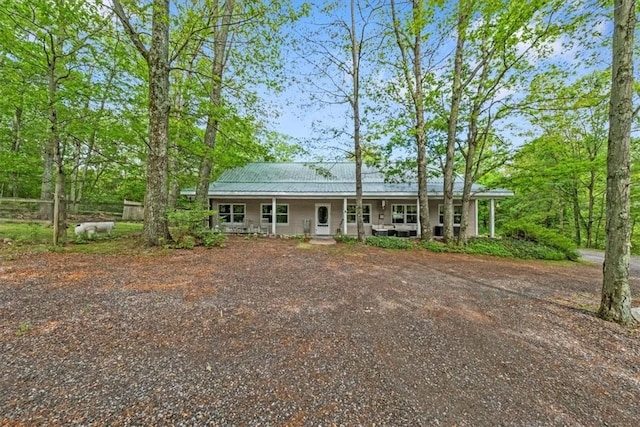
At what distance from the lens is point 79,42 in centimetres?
756

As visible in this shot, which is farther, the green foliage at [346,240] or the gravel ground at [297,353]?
the green foliage at [346,240]

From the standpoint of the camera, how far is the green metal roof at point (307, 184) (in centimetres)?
1305

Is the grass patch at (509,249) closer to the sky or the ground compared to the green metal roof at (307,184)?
closer to the ground

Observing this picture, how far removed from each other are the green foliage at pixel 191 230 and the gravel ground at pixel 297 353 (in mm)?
3050

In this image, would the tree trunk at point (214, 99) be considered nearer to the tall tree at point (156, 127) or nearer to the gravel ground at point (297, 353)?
the tall tree at point (156, 127)

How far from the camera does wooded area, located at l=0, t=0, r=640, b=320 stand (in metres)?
7.22

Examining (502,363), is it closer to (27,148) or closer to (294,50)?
(294,50)

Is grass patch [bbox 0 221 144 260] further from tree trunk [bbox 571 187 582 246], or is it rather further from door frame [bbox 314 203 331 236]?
tree trunk [bbox 571 187 582 246]

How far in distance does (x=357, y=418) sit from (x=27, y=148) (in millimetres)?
23217

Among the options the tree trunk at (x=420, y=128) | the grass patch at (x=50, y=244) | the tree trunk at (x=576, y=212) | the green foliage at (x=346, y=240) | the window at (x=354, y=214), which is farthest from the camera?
the tree trunk at (x=576, y=212)

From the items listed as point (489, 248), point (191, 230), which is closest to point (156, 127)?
point (191, 230)

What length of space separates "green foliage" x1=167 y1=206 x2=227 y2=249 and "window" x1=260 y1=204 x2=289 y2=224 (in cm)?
535

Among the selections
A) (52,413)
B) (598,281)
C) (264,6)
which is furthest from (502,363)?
(264,6)

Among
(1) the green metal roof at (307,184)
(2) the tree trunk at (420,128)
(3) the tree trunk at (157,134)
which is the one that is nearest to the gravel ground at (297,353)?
(3) the tree trunk at (157,134)
